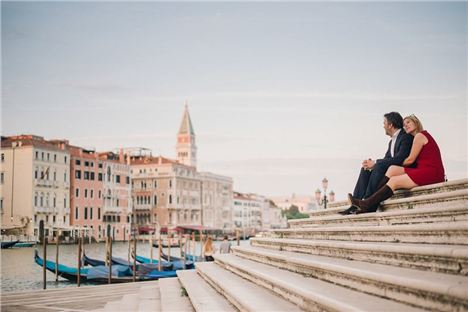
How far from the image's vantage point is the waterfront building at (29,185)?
144ft

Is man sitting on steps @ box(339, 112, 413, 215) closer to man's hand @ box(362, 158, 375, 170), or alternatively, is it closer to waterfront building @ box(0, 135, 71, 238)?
man's hand @ box(362, 158, 375, 170)

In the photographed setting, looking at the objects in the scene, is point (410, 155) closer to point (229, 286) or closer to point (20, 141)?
point (229, 286)

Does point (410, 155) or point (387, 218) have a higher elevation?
point (410, 155)

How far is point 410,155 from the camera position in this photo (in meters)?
4.53

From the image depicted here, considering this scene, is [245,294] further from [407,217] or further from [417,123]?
[417,123]

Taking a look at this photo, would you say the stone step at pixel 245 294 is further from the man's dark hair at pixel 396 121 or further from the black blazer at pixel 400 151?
the man's dark hair at pixel 396 121

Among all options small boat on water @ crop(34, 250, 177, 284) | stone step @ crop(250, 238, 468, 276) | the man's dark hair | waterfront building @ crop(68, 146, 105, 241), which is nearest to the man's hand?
the man's dark hair

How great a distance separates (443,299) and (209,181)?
7311 centimetres

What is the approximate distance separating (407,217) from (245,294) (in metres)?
1.18

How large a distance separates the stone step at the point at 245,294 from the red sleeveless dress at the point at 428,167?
148 cm

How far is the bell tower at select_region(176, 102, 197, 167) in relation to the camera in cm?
9231

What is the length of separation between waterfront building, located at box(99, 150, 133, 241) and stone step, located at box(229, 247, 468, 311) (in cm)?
5109

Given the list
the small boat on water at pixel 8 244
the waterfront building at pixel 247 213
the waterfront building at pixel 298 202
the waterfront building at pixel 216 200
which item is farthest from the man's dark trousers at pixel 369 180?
the waterfront building at pixel 298 202

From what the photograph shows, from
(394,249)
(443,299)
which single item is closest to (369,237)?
(394,249)
